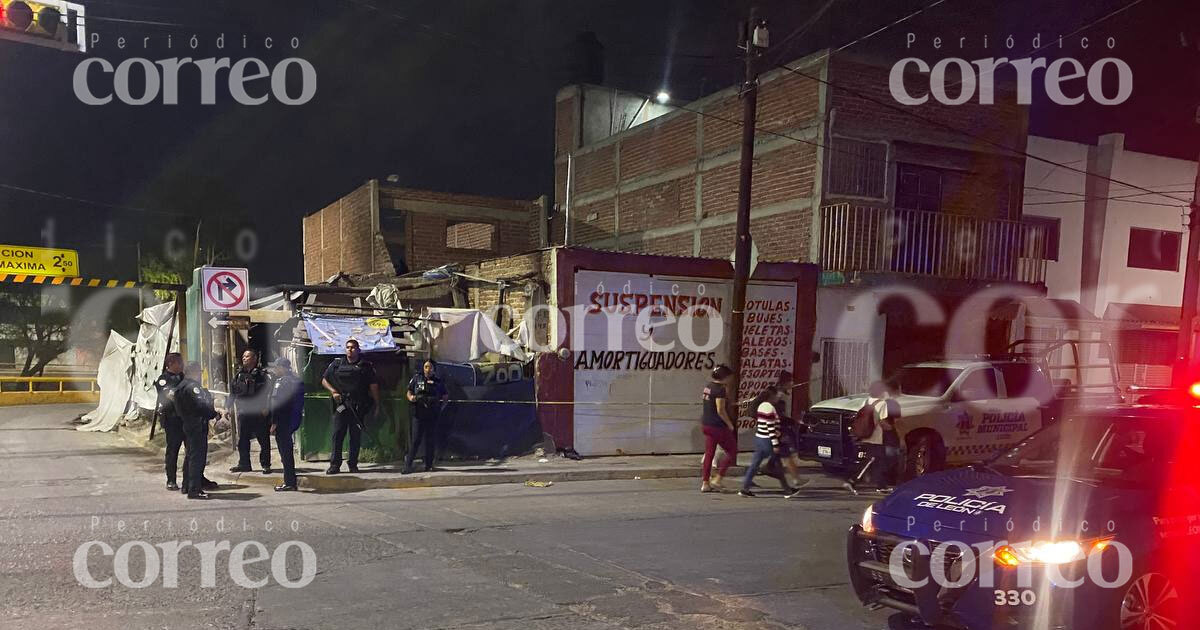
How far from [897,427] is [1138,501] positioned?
21.3ft

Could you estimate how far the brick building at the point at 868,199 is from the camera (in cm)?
1465

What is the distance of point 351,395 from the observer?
33.2 ft

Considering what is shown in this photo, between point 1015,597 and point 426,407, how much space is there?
25.7 ft

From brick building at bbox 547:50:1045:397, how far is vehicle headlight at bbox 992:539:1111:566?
422 inches

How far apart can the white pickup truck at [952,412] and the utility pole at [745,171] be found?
5.56ft

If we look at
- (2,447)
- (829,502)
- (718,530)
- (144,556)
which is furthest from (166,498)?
(829,502)

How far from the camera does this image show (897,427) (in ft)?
34.5

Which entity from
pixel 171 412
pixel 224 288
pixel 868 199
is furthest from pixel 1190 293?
pixel 171 412

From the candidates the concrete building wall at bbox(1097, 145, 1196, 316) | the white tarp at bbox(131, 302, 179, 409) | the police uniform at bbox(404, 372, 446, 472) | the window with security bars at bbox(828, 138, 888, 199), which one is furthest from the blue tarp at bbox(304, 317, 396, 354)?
the concrete building wall at bbox(1097, 145, 1196, 316)

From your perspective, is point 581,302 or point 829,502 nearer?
point 829,502

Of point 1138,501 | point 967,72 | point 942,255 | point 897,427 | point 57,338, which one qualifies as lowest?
point 57,338

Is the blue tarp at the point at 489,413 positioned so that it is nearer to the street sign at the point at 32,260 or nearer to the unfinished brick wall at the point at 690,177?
the unfinished brick wall at the point at 690,177

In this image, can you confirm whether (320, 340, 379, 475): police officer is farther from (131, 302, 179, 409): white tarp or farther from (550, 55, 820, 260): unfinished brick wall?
(550, 55, 820, 260): unfinished brick wall

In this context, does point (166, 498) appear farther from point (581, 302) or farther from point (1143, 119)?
point (1143, 119)
